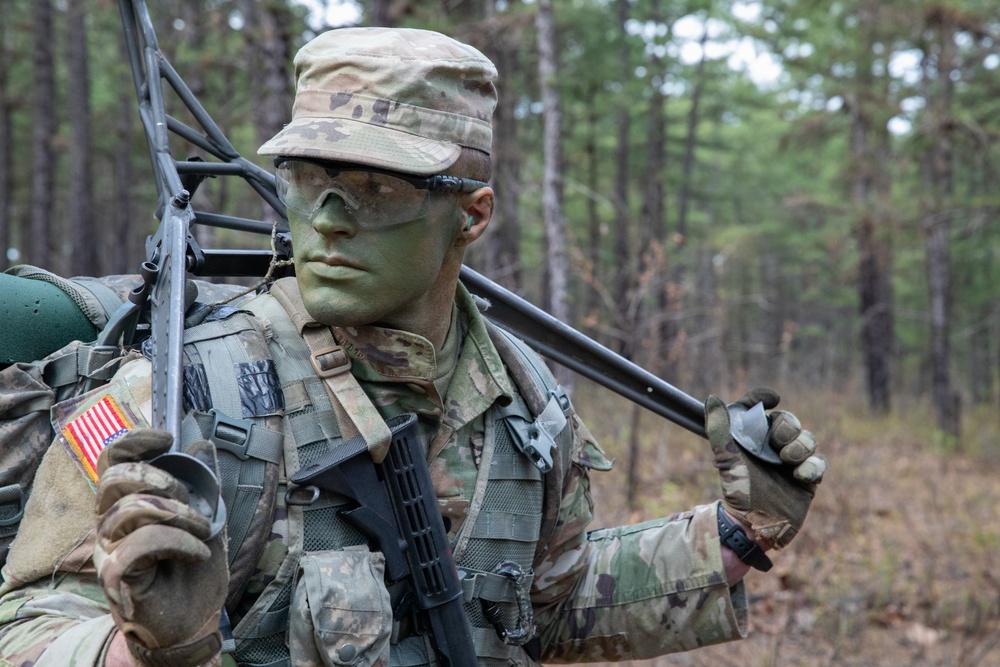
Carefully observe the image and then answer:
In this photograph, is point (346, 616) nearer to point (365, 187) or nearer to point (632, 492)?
point (365, 187)

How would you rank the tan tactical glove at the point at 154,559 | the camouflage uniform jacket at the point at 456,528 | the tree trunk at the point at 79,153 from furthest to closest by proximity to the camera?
1. the tree trunk at the point at 79,153
2. the camouflage uniform jacket at the point at 456,528
3. the tan tactical glove at the point at 154,559

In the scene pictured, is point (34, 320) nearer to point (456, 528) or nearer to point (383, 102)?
point (383, 102)

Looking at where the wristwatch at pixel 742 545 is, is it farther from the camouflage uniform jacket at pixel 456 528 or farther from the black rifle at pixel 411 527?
the black rifle at pixel 411 527

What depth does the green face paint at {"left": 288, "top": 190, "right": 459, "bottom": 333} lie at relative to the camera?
1.87m

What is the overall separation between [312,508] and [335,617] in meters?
0.24

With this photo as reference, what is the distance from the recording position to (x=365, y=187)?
1.86 m

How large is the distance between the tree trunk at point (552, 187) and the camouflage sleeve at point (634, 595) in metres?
5.48

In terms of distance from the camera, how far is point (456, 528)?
2.02 metres

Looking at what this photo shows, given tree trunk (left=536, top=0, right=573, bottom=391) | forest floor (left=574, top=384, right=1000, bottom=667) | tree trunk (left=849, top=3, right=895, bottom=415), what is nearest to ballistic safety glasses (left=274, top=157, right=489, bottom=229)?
forest floor (left=574, top=384, right=1000, bottom=667)

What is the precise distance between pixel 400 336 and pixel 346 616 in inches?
25.6

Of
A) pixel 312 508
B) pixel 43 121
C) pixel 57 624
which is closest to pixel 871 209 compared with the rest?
pixel 312 508

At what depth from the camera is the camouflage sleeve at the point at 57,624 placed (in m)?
1.41

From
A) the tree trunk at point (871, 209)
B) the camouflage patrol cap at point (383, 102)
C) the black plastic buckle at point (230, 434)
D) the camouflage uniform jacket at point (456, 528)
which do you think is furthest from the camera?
the tree trunk at point (871, 209)

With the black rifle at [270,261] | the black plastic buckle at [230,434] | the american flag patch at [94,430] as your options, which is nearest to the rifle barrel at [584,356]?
the black rifle at [270,261]
